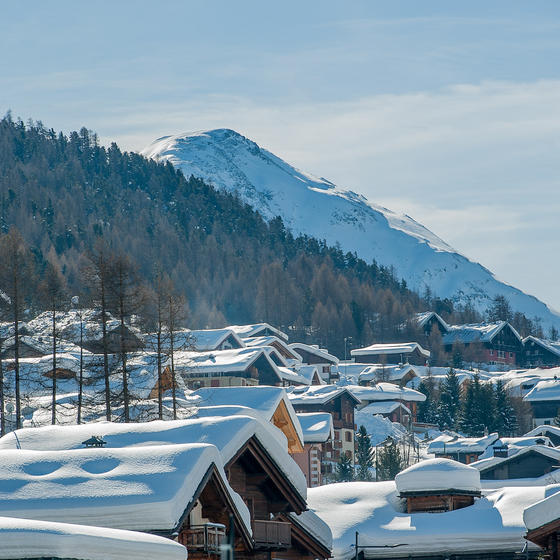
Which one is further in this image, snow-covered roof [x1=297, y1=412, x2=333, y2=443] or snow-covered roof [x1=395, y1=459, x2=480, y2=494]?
snow-covered roof [x1=297, y1=412, x2=333, y2=443]

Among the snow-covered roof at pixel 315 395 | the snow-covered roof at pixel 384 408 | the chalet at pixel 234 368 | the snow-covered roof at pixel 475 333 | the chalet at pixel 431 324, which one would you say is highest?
the chalet at pixel 431 324

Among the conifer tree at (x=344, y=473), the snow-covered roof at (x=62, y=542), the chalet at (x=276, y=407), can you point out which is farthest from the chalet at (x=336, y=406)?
the snow-covered roof at (x=62, y=542)

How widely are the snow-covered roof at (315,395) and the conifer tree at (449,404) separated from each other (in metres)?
17.7

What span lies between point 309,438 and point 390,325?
128m

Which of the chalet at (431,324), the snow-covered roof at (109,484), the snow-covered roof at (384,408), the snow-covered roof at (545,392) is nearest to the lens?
the snow-covered roof at (109,484)

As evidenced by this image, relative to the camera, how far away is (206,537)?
22234mm

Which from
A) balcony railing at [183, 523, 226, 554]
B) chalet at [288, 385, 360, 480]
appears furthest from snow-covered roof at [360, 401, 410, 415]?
balcony railing at [183, 523, 226, 554]

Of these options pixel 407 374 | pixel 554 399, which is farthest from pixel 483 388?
pixel 407 374

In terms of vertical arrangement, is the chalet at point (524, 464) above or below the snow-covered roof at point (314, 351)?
below

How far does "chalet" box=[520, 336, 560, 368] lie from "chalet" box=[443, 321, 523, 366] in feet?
2.96

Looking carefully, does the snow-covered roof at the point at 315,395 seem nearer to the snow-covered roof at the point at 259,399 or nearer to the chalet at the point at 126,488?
the snow-covered roof at the point at 259,399

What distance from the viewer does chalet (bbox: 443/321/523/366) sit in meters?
175

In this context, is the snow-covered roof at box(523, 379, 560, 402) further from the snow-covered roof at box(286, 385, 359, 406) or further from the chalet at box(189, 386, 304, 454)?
the chalet at box(189, 386, 304, 454)

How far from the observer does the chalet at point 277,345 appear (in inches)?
5011
